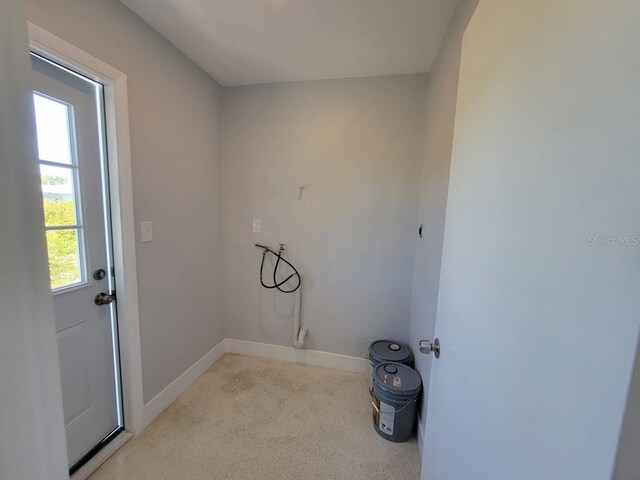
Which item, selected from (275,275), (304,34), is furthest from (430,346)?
(304,34)

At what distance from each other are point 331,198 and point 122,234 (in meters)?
1.48

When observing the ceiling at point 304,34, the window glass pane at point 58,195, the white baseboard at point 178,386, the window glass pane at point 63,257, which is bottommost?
the white baseboard at point 178,386

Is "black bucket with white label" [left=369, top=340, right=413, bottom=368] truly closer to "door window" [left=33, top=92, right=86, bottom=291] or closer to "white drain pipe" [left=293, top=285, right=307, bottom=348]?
"white drain pipe" [left=293, top=285, right=307, bottom=348]

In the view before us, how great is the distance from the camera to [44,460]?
40cm

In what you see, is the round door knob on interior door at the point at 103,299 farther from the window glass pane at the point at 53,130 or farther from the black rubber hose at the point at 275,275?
the black rubber hose at the point at 275,275

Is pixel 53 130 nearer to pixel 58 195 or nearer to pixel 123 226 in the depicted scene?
pixel 58 195

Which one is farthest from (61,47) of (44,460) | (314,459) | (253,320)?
(314,459)

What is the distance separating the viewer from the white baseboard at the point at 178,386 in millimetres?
1650

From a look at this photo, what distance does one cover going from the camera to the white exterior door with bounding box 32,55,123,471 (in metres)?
1.15

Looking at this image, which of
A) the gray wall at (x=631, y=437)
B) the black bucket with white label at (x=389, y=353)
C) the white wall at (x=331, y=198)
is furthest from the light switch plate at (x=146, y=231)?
the gray wall at (x=631, y=437)

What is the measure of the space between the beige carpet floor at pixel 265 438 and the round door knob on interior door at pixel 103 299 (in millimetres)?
887

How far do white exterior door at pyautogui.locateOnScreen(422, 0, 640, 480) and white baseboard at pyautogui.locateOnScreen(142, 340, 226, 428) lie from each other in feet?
6.02

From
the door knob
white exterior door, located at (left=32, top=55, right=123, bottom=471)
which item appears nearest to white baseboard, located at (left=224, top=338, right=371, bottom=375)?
white exterior door, located at (left=32, top=55, right=123, bottom=471)

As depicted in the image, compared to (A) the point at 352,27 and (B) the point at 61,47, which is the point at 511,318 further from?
(B) the point at 61,47
